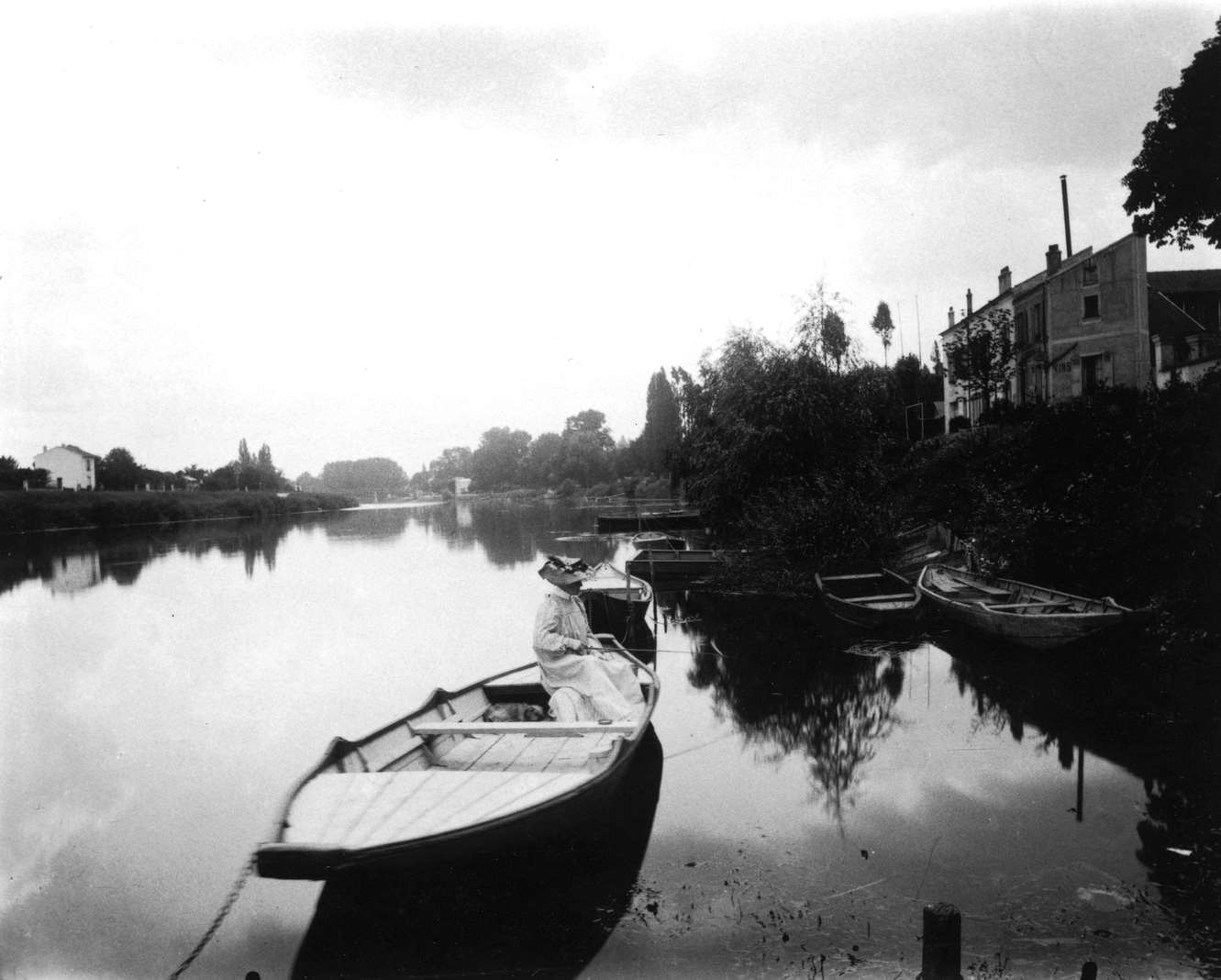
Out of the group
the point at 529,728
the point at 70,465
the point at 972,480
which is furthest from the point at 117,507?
the point at 529,728

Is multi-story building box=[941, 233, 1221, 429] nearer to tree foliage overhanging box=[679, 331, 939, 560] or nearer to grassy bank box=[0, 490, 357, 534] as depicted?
tree foliage overhanging box=[679, 331, 939, 560]

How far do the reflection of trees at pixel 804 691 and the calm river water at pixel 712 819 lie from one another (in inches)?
2.6

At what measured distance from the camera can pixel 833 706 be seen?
→ 11.1 m

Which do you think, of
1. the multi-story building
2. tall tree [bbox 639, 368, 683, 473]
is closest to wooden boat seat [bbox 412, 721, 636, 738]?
the multi-story building

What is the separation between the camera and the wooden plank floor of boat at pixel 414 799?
16.0 feet

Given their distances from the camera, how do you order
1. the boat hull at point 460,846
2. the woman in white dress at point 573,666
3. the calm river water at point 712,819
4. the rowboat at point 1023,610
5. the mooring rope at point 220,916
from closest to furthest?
the boat hull at point 460,846, the calm river water at point 712,819, the mooring rope at point 220,916, the woman in white dress at point 573,666, the rowboat at point 1023,610

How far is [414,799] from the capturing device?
5469 mm

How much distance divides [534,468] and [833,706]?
107 m

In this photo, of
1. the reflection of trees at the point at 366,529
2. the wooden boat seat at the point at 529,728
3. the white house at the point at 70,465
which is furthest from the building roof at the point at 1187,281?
the white house at the point at 70,465

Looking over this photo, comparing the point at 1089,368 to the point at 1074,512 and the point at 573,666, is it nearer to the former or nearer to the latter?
the point at 1074,512

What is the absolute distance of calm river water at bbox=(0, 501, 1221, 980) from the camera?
206 inches

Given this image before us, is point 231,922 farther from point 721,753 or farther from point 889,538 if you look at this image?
point 889,538

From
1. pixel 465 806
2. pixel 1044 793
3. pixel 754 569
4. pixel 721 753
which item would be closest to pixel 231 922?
pixel 465 806

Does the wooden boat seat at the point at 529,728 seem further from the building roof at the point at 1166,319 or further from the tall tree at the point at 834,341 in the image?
the building roof at the point at 1166,319
